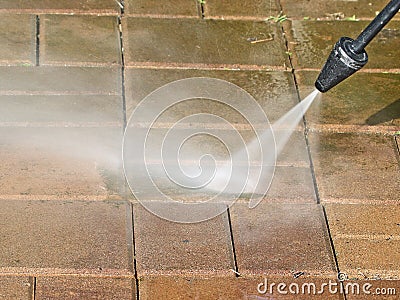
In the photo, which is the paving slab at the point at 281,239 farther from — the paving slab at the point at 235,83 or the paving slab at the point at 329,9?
the paving slab at the point at 329,9

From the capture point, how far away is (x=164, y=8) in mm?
4988

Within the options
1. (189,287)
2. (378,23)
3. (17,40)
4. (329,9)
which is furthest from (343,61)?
(17,40)

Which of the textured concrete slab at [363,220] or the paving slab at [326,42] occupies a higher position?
the paving slab at [326,42]

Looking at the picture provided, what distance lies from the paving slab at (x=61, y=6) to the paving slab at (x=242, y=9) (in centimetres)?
59

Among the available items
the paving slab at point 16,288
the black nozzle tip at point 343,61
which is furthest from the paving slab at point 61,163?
the black nozzle tip at point 343,61

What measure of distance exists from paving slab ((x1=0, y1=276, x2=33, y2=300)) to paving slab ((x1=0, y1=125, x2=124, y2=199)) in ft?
1.61

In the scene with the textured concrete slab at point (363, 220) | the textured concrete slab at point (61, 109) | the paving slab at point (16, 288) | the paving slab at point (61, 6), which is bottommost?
the paving slab at point (16, 288)

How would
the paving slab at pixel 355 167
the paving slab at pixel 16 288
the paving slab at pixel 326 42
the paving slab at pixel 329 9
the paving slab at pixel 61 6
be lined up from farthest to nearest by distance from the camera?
the paving slab at pixel 329 9, the paving slab at pixel 61 6, the paving slab at pixel 326 42, the paving slab at pixel 355 167, the paving slab at pixel 16 288

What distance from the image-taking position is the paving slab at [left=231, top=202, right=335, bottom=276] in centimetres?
346

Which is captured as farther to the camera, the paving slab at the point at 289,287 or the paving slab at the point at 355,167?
the paving slab at the point at 355,167

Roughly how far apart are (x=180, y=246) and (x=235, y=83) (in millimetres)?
1262

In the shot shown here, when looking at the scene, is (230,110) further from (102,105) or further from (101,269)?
(101,269)

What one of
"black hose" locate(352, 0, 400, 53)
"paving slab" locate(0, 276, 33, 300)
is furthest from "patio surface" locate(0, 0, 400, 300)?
"black hose" locate(352, 0, 400, 53)

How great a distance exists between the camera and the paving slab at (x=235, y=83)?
4.26 meters
